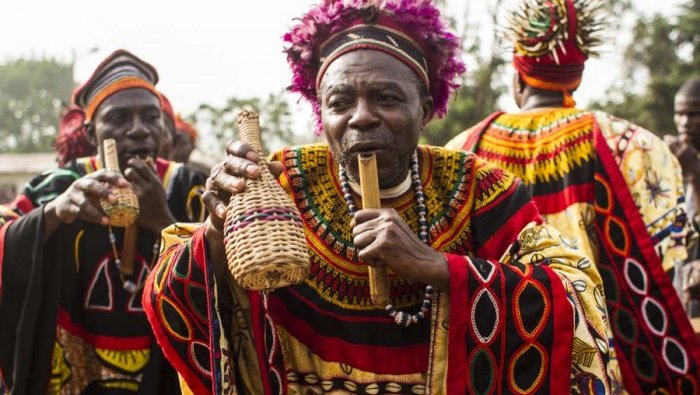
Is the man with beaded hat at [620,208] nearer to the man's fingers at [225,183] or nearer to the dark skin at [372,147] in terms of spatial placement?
the dark skin at [372,147]

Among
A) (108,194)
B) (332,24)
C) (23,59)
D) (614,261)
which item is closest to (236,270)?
(332,24)

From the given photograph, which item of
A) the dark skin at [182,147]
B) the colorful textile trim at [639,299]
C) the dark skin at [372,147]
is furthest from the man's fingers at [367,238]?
the dark skin at [182,147]

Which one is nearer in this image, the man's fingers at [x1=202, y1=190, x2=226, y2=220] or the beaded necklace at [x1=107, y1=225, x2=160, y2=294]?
the man's fingers at [x1=202, y1=190, x2=226, y2=220]

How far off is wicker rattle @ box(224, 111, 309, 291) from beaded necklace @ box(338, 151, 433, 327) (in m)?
0.49

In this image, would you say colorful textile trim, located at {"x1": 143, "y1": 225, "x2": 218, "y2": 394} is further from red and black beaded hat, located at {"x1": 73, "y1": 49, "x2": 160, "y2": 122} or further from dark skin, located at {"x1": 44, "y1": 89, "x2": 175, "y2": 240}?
red and black beaded hat, located at {"x1": 73, "y1": 49, "x2": 160, "y2": 122}

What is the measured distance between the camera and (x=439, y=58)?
2.89m

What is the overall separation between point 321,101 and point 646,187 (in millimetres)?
2185

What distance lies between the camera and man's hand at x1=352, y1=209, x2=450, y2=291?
7.34ft

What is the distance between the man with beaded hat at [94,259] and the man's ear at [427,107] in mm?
1425

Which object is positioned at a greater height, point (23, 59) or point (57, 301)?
point (23, 59)

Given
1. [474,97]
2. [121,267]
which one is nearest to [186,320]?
[121,267]

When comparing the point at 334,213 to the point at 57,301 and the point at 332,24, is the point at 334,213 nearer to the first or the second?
the point at 332,24

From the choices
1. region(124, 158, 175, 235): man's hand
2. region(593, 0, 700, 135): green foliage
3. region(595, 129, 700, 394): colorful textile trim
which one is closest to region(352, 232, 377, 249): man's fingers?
region(124, 158, 175, 235): man's hand

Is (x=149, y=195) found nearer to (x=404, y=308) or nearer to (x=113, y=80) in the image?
(x=113, y=80)
